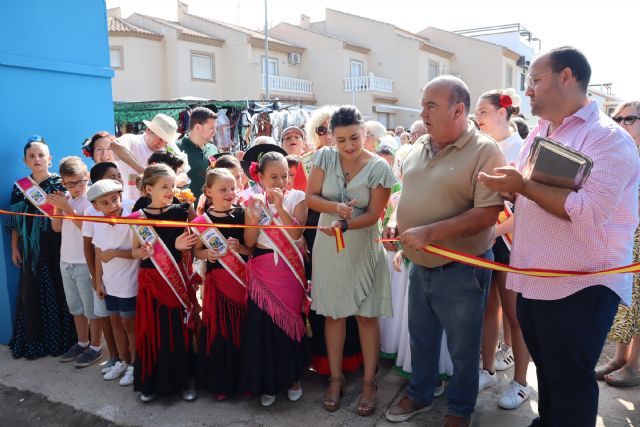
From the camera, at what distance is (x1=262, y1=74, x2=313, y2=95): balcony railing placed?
24.9 meters

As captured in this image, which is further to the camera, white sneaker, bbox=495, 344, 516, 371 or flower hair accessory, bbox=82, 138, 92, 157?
flower hair accessory, bbox=82, 138, 92, 157

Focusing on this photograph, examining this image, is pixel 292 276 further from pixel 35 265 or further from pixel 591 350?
pixel 35 265

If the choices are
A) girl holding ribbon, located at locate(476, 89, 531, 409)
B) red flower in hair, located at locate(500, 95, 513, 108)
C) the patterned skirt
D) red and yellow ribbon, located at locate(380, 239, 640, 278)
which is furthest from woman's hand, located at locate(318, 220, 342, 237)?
the patterned skirt

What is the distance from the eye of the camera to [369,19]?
94.4 feet

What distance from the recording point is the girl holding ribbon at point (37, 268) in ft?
12.8

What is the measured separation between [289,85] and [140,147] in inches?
869

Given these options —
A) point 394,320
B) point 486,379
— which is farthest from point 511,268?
point 394,320

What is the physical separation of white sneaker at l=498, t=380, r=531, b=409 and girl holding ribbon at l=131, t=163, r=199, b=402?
2044 mm

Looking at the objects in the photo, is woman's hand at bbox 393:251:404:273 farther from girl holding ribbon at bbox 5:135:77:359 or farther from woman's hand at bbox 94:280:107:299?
girl holding ribbon at bbox 5:135:77:359

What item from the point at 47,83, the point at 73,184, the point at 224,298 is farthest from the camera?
the point at 47,83

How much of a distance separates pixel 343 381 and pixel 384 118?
81.5 ft

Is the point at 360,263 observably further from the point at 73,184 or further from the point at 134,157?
the point at 134,157

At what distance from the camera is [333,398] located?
3.10 meters

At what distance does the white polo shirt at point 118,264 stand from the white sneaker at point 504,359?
107 inches
